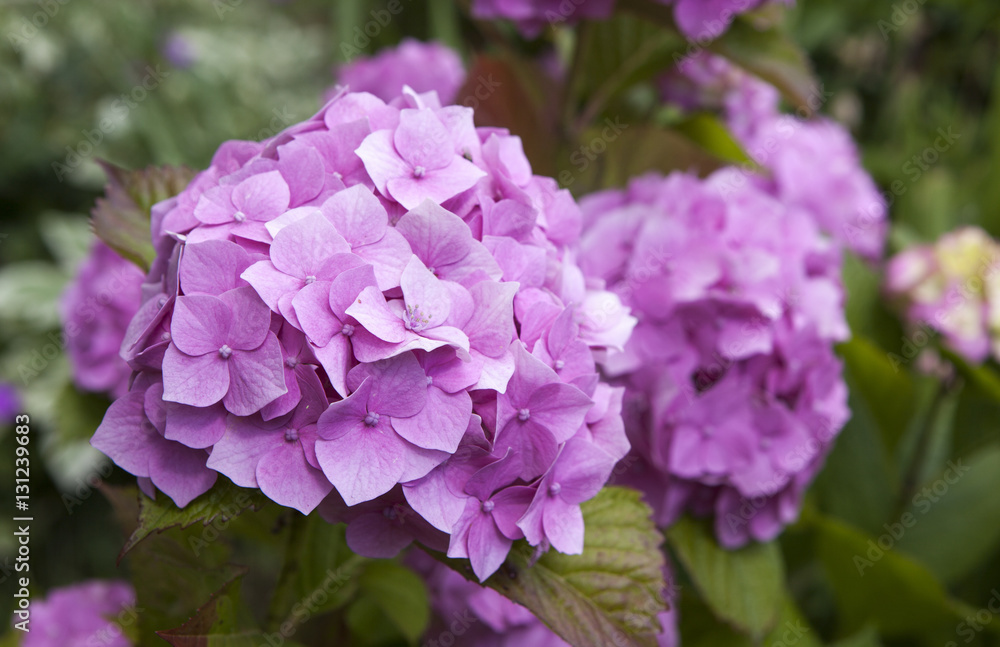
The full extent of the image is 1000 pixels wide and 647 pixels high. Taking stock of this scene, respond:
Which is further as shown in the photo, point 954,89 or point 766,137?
point 954,89

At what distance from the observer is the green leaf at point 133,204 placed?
0.65m

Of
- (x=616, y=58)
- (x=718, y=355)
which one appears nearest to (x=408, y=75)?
(x=616, y=58)

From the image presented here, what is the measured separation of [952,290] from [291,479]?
115cm

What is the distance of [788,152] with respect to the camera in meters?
1.14

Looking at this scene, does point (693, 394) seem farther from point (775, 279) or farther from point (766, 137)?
point (766, 137)

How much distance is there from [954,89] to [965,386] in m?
1.90

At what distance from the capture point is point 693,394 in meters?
0.77

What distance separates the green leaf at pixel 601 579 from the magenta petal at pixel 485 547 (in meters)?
0.04

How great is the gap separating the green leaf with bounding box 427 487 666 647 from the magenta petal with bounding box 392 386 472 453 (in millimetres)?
122

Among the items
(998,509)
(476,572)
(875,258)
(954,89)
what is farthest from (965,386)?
(954,89)

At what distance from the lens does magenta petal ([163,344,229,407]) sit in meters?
0.46

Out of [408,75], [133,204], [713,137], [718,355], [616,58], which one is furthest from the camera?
[408,75]

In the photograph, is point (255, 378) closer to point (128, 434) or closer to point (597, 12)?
point (128, 434)

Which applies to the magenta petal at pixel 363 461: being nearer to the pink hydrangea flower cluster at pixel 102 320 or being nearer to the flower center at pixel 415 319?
the flower center at pixel 415 319
